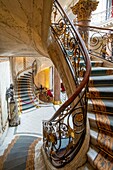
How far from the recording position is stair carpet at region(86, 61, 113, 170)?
2.16 m

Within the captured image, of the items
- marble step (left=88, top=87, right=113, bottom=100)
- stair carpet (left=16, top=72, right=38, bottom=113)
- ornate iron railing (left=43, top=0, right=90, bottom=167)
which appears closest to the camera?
ornate iron railing (left=43, top=0, right=90, bottom=167)

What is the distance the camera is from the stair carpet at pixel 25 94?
10.0 metres

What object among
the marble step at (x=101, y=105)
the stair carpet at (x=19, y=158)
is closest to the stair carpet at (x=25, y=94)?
the stair carpet at (x=19, y=158)

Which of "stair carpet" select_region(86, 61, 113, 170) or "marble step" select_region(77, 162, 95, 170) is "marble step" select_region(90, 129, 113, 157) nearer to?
"stair carpet" select_region(86, 61, 113, 170)

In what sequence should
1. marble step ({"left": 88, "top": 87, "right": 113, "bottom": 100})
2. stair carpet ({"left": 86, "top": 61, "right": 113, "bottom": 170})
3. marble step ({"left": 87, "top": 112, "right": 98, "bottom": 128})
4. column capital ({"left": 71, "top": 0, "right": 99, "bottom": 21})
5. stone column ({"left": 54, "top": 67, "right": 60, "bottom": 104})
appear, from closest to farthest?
stair carpet ({"left": 86, "top": 61, "right": 113, "bottom": 170})
marble step ({"left": 87, "top": 112, "right": 98, "bottom": 128})
marble step ({"left": 88, "top": 87, "right": 113, "bottom": 100})
column capital ({"left": 71, "top": 0, "right": 99, "bottom": 21})
stone column ({"left": 54, "top": 67, "right": 60, "bottom": 104})

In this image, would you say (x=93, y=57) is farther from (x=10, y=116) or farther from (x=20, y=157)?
(x=10, y=116)

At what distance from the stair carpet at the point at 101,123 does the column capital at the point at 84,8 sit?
2.17m

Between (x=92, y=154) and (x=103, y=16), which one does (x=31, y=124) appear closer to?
(x=92, y=154)

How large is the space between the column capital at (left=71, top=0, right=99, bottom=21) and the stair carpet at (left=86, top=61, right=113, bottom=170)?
2.17 meters

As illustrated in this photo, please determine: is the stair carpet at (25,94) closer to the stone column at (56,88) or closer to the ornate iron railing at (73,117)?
the stone column at (56,88)

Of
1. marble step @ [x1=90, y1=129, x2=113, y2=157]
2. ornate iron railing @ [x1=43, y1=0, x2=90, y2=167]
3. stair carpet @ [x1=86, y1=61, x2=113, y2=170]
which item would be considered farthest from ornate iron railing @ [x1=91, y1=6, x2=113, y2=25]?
marble step @ [x1=90, y1=129, x2=113, y2=157]

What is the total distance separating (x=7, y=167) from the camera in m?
3.72

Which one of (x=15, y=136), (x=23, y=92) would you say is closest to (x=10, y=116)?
(x=15, y=136)

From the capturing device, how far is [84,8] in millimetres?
4859
